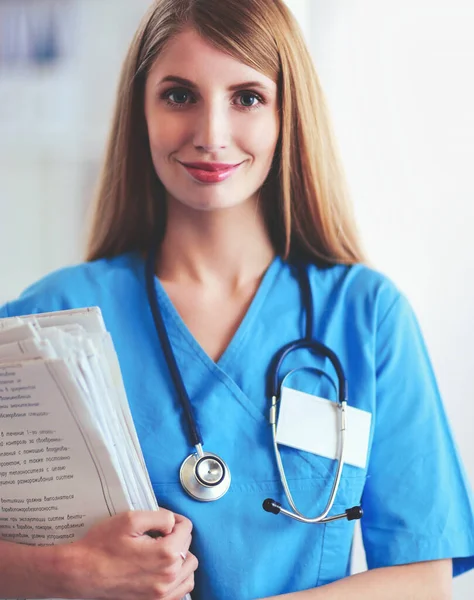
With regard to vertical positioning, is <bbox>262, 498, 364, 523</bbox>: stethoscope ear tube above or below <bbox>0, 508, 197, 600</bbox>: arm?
above

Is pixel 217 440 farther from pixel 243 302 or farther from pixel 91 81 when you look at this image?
pixel 91 81

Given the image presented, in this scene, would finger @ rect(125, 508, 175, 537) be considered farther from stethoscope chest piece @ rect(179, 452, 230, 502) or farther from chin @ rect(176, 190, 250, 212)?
chin @ rect(176, 190, 250, 212)

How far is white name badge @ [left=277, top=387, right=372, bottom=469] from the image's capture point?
94cm

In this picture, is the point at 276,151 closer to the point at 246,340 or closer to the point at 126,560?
the point at 246,340

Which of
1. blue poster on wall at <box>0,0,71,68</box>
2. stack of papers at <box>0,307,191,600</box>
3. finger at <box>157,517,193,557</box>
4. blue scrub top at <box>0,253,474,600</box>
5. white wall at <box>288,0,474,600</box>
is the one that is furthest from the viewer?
blue poster on wall at <box>0,0,71,68</box>

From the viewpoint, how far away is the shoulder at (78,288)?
3.48 ft

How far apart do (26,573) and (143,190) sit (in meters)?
0.60

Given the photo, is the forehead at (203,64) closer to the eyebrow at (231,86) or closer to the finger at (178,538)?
the eyebrow at (231,86)

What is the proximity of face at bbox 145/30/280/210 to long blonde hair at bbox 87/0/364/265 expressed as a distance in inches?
0.8

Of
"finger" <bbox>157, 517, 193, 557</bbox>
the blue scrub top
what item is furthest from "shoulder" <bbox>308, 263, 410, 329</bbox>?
"finger" <bbox>157, 517, 193, 557</bbox>

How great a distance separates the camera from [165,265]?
1.13 meters

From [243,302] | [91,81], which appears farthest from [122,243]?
[91,81]

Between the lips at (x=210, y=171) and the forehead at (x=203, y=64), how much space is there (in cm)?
11

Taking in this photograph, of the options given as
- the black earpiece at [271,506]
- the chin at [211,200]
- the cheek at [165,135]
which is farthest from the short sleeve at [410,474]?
the cheek at [165,135]
